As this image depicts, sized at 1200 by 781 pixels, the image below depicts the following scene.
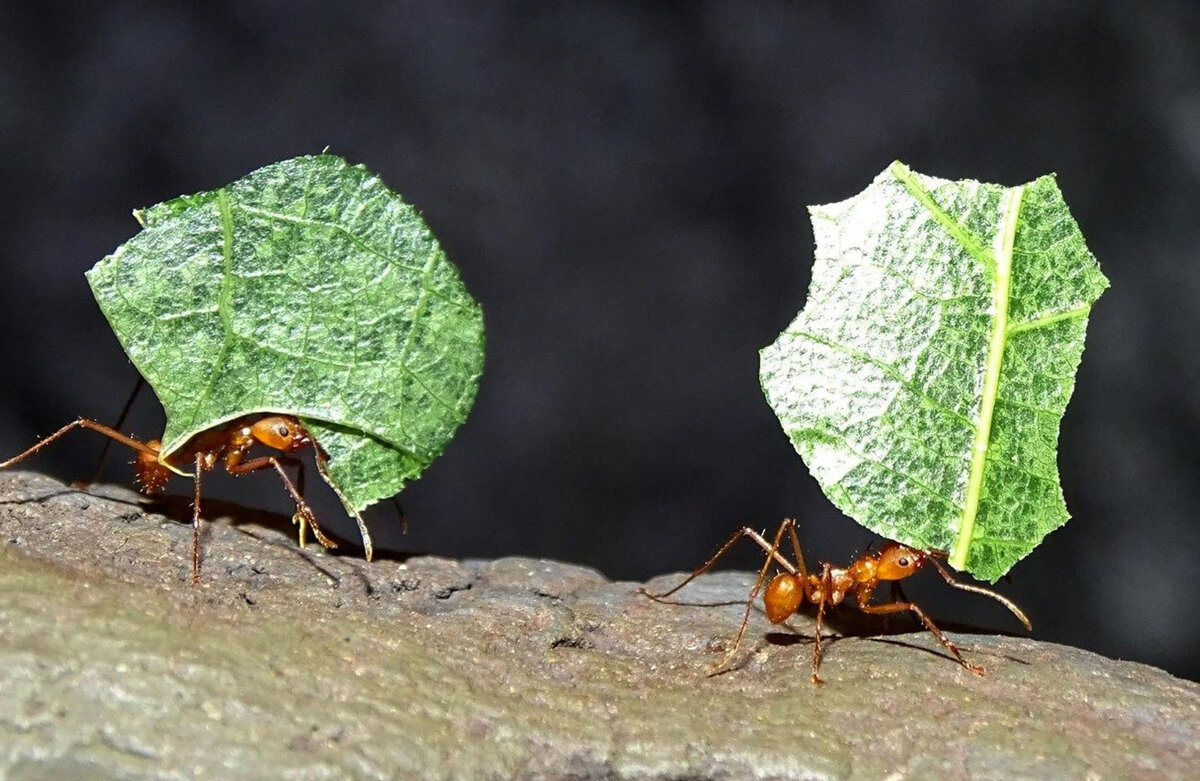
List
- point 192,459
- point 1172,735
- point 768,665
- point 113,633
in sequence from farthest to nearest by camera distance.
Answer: point 192,459 → point 768,665 → point 1172,735 → point 113,633

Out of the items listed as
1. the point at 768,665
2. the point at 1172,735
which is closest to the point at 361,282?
the point at 768,665

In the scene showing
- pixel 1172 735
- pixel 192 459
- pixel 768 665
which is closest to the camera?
pixel 1172 735

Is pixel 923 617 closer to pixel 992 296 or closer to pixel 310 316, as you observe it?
pixel 992 296

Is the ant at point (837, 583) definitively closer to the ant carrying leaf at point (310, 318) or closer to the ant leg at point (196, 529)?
the ant carrying leaf at point (310, 318)

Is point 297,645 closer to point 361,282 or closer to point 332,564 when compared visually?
point 332,564

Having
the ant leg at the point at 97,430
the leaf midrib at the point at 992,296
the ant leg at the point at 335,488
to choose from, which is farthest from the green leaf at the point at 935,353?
the ant leg at the point at 97,430

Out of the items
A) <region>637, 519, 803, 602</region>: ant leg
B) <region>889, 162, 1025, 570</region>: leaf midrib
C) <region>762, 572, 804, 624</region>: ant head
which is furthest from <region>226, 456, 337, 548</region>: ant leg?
<region>889, 162, 1025, 570</region>: leaf midrib

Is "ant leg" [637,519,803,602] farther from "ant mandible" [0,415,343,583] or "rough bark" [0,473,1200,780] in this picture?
"ant mandible" [0,415,343,583]
